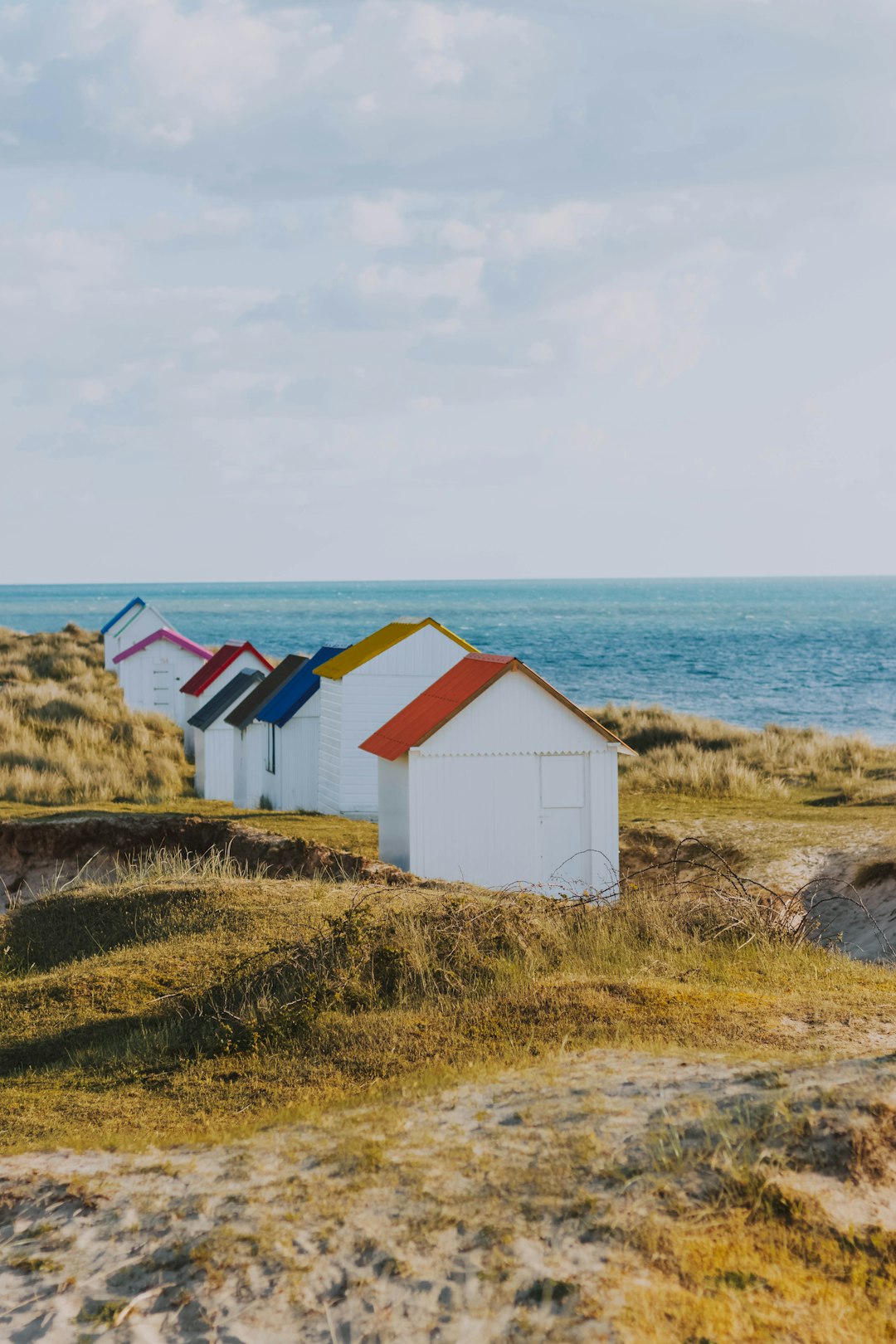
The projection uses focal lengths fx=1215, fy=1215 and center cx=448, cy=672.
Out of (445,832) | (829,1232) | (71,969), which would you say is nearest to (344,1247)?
(829,1232)

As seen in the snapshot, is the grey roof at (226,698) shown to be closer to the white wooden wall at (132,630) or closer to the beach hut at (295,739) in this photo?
the beach hut at (295,739)

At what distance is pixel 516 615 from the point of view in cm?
16875

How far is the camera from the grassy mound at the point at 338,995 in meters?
6.61

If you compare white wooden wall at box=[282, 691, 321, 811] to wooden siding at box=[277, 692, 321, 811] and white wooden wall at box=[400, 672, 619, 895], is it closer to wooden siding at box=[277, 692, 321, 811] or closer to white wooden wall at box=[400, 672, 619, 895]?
wooden siding at box=[277, 692, 321, 811]

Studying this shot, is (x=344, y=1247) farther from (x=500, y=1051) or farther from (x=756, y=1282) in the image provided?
(x=500, y=1051)

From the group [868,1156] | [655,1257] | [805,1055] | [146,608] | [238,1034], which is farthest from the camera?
[146,608]

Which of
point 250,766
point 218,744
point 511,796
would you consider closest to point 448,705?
point 511,796

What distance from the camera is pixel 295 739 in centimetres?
2278

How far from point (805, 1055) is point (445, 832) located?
8416 mm

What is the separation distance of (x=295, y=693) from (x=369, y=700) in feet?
8.30

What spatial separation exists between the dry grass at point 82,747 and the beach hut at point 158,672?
904 millimetres

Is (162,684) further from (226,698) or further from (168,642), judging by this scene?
(226,698)

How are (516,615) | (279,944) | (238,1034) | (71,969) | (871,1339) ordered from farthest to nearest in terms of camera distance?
(516,615), (71,969), (279,944), (238,1034), (871,1339)

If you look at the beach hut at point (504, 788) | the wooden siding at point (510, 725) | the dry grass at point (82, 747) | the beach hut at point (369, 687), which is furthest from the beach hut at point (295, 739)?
the wooden siding at point (510, 725)
